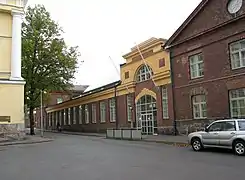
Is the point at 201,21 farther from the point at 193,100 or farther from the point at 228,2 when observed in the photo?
the point at 193,100

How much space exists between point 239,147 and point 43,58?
95.6 feet

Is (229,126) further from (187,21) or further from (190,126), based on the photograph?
(187,21)

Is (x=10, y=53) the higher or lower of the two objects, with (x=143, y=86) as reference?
higher

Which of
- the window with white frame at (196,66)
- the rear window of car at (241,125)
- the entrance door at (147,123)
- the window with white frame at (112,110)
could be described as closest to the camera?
the rear window of car at (241,125)

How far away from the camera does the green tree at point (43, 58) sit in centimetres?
3900

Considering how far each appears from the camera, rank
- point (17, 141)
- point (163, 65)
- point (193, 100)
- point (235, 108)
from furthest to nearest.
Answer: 1. point (163, 65)
2. point (193, 100)
3. point (17, 141)
4. point (235, 108)

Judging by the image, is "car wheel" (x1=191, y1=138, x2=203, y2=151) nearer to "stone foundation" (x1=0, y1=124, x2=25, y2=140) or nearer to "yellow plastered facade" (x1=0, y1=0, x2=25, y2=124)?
"stone foundation" (x1=0, y1=124, x2=25, y2=140)

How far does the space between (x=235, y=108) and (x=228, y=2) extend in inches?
306

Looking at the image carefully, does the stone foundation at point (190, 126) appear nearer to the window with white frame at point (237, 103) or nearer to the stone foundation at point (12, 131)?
the window with white frame at point (237, 103)

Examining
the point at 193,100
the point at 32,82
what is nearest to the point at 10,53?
the point at 32,82

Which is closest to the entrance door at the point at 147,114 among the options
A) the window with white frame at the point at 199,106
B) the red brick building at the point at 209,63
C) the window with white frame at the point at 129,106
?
the window with white frame at the point at 129,106

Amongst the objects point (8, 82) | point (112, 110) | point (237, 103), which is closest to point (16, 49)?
point (8, 82)

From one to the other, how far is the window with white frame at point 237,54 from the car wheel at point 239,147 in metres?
9.65

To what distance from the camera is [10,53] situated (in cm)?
2880
